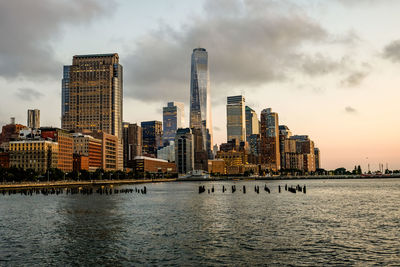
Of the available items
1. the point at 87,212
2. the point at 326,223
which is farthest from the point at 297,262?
the point at 87,212

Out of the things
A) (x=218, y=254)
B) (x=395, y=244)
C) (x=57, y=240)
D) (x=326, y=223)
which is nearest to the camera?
(x=218, y=254)

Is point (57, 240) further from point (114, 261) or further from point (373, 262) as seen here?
point (373, 262)

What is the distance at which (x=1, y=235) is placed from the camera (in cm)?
5972

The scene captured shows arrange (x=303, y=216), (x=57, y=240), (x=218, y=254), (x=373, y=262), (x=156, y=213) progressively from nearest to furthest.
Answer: (x=373, y=262) < (x=218, y=254) < (x=57, y=240) < (x=303, y=216) < (x=156, y=213)

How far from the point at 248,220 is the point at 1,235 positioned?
132 ft

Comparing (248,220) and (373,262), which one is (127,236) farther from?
(373,262)

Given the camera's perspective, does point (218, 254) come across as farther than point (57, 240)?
No

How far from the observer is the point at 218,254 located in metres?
47.2

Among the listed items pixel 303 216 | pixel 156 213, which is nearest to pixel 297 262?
pixel 303 216

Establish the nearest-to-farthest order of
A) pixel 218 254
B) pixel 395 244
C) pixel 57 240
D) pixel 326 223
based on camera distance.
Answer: pixel 218 254 → pixel 395 244 → pixel 57 240 → pixel 326 223

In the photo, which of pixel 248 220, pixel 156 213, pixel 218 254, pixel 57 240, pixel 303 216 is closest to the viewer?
pixel 218 254

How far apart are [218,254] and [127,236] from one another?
17178 mm

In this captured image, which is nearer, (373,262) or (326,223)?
(373,262)

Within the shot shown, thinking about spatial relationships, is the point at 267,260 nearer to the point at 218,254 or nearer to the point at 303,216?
the point at 218,254
